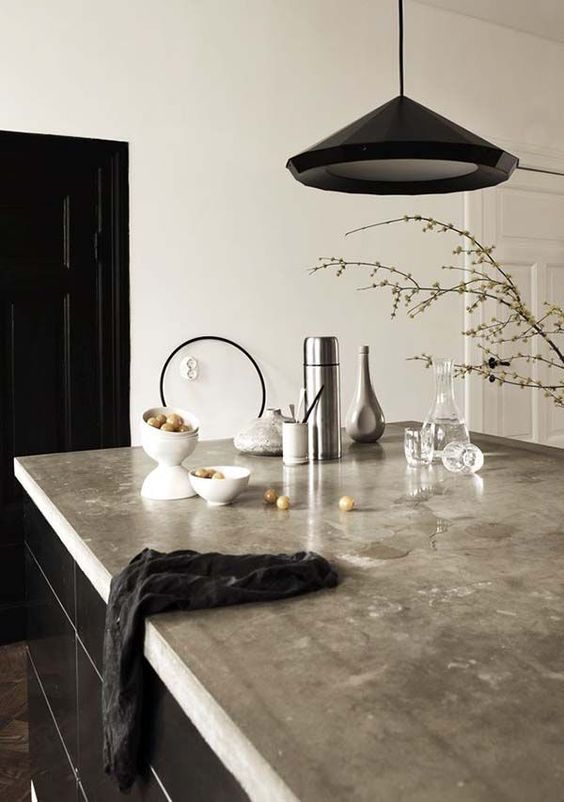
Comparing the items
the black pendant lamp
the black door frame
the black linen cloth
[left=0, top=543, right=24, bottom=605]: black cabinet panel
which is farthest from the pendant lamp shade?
[left=0, top=543, right=24, bottom=605]: black cabinet panel

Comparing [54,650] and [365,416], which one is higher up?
[365,416]

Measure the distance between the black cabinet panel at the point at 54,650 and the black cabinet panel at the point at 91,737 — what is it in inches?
2.2

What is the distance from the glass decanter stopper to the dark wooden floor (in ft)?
4.54

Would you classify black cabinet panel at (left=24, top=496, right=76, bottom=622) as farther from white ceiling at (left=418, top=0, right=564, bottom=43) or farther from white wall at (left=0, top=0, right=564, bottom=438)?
white ceiling at (left=418, top=0, right=564, bottom=43)

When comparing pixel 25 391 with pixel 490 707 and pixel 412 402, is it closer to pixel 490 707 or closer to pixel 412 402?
pixel 412 402

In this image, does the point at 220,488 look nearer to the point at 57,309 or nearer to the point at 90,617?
the point at 90,617

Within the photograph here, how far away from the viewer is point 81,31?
9.84 ft

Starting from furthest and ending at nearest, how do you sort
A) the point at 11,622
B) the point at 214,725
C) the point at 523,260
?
the point at 523,260, the point at 11,622, the point at 214,725

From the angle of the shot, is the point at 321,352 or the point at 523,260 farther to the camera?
the point at 523,260

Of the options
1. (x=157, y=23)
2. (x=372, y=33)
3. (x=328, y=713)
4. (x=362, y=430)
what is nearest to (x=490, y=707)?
(x=328, y=713)

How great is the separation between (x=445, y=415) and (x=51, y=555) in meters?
0.95

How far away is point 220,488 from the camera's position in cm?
139

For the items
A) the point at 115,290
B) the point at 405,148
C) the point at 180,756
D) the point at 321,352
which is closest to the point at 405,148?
the point at 405,148

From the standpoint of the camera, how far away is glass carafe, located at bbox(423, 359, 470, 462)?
5.94 ft
